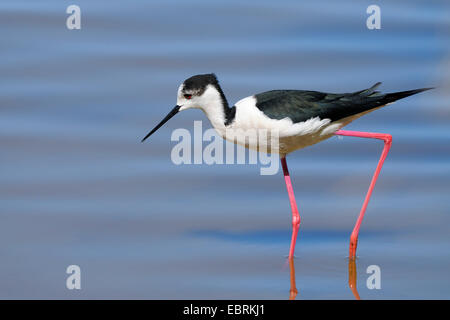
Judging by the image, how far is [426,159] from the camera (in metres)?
7.38

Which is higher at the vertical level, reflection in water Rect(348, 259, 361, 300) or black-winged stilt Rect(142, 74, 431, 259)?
black-winged stilt Rect(142, 74, 431, 259)

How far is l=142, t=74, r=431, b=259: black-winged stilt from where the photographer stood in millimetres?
5934

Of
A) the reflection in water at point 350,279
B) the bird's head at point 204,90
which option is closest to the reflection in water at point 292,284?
the reflection in water at point 350,279

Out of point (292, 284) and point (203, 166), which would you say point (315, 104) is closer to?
point (292, 284)

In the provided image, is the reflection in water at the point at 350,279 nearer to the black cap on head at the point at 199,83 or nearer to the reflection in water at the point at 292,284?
the reflection in water at the point at 292,284

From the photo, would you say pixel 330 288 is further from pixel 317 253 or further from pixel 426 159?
pixel 426 159

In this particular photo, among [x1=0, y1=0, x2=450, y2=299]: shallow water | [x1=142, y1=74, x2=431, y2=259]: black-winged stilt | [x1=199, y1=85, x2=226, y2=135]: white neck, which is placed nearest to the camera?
[x1=0, y1=0, x2=450, y2=299]: shallow water

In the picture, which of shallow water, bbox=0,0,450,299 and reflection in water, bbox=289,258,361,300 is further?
shallow water, bbox=0,0,450,299

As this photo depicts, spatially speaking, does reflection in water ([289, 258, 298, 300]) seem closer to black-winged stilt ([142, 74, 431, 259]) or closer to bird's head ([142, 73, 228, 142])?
A: black-winged stilt ([142, 74, 431, 259])

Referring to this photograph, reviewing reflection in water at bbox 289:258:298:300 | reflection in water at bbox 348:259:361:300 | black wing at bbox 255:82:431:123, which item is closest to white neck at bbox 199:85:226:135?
black wing at bbox 255:82:431:123

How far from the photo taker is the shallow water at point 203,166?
5.73 m

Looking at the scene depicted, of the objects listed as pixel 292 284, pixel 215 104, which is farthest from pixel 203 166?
pixel 292 284

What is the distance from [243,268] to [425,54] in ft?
12.6

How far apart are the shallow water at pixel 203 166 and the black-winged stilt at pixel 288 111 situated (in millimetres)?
420
